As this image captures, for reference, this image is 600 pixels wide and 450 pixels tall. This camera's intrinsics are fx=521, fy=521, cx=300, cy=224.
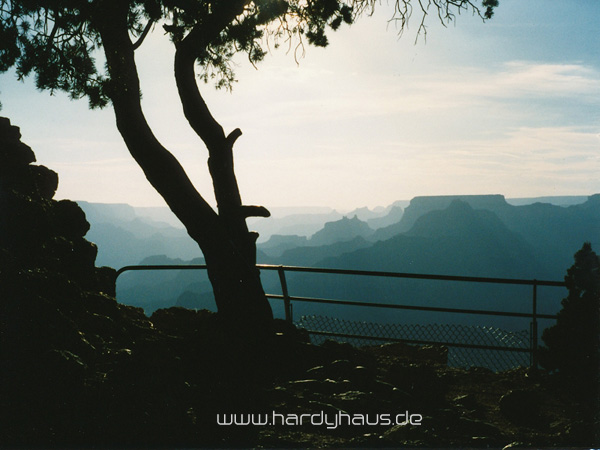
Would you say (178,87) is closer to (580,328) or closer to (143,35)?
(143,35)

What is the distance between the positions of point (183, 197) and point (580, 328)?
14.6 ft

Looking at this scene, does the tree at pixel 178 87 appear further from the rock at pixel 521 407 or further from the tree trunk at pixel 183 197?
the rock at pixel 521 407

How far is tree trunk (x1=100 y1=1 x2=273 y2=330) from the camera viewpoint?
6.08 metres

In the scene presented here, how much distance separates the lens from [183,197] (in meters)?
6.11

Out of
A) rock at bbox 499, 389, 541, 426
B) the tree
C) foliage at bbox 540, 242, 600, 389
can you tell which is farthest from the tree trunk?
foliage at bbox 540, 242, 600, 389

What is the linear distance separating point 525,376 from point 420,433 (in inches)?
128

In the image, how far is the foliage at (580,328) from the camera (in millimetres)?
5062

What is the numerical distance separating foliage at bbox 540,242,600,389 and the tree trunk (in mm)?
3143

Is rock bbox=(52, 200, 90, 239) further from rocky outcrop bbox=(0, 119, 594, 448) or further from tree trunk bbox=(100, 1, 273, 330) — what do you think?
tree trunk bbox=(100, 1, 273, 330)

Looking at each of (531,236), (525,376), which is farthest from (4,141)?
(531,236)

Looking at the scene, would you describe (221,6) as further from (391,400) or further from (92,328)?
(391,400)

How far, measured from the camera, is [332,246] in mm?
194000

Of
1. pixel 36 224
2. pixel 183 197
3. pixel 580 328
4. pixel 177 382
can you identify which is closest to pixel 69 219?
pixel 36 224

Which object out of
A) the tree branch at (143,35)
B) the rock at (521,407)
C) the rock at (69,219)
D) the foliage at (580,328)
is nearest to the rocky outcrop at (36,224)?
the rock at (69,219)
